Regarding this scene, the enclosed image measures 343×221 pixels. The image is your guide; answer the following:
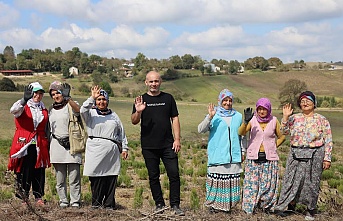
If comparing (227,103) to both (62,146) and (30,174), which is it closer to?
(62,146)

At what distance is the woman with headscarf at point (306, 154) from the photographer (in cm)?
521

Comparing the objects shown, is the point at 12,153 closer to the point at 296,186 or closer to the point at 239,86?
the point at 296,186

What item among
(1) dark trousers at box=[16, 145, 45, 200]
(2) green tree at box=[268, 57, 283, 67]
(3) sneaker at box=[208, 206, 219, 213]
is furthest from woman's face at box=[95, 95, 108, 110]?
→ (2) green tree at box=[268, 57, 283, 67]

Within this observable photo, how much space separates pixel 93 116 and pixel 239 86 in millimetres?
56803

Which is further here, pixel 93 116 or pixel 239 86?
pixel 239 86

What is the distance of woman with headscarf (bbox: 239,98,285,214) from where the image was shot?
5.27 m

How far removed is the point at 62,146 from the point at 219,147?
6.66 ft

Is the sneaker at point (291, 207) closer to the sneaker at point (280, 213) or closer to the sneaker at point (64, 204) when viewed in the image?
the sneaker at point (280, 213)

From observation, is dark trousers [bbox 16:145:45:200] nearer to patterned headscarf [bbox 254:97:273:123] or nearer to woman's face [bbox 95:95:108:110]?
woman's face [bbox 95:95:108:110]

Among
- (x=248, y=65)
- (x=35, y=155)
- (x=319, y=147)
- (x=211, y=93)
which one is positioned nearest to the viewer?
(x=319, y=147)

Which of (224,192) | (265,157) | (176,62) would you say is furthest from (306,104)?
(176,62)

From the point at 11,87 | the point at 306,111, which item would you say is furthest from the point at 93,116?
the point at 11,87

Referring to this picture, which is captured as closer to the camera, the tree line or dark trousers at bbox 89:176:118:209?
dark trousers at bbox 89:176:118:209

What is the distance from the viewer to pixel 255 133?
17.5 ft
